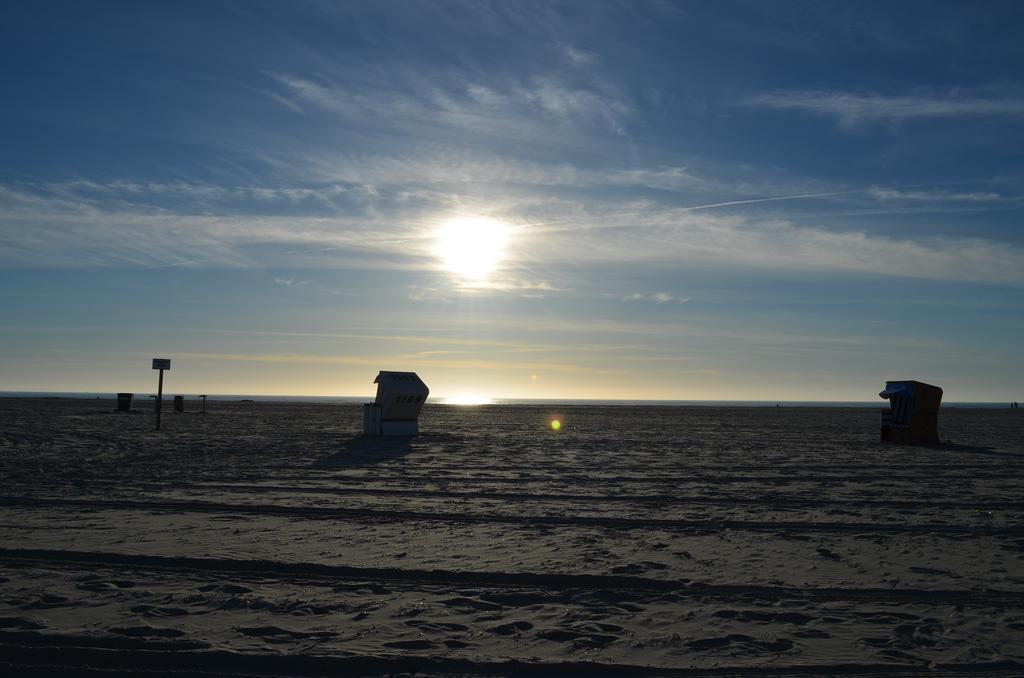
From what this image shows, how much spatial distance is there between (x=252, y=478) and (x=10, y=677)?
1044cm

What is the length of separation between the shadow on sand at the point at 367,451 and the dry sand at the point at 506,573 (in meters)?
2.27

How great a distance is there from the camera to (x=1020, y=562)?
8164 mm

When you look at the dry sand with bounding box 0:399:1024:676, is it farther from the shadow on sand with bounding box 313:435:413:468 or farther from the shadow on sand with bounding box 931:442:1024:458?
the shadow on sand with bounding box 931:442:1024:458

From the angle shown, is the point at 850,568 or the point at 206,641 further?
the point at 850,568

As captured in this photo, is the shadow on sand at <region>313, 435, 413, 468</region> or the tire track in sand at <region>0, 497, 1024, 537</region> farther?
the shadow on sand at <region>313, 435, 413, 468</region>

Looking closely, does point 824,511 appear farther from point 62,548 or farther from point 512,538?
point 62,548

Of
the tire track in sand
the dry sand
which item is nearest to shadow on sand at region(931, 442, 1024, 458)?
the dry sand

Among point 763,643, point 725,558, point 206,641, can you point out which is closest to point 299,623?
point 206,641

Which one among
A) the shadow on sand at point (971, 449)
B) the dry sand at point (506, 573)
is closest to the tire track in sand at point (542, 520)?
the dry sand at point (506, 573)

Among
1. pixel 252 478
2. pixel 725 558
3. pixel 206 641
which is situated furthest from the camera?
pixel 252 478

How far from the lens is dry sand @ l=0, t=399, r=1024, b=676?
5.31 metres

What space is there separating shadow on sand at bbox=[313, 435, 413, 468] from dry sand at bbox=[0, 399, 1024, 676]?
7.46ft

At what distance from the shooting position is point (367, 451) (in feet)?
71.3

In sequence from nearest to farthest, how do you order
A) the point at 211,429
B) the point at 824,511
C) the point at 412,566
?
the point at 412,566 → the point at 824,511 → the point at 211,429
